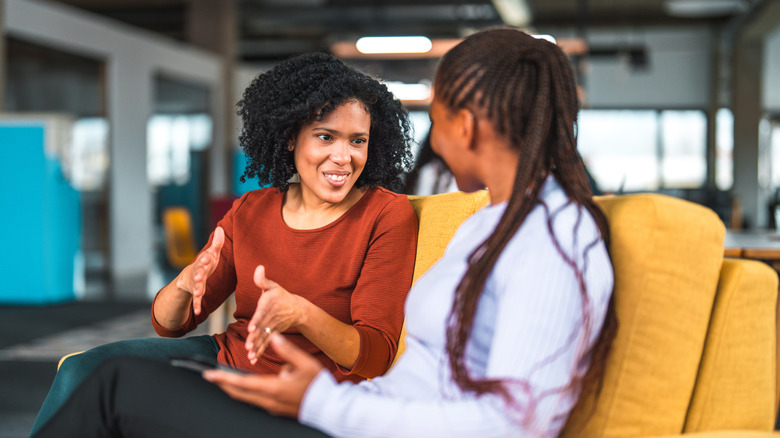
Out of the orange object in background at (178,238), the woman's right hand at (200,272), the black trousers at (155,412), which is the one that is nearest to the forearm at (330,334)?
the woman's right hand at (200,272)

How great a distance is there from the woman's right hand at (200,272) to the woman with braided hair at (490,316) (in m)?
0.37

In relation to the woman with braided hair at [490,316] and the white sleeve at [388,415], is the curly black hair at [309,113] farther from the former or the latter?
the white sleeve at [388,415]

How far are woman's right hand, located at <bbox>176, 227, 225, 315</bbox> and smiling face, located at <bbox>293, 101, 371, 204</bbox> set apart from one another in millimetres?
261

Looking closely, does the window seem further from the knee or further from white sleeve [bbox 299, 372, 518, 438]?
white sleeve [bbox 299, 372, 518, 438]

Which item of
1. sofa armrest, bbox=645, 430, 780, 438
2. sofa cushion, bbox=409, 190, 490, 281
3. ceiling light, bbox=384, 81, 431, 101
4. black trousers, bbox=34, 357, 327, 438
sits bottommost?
sofa armrest, bbox=645, 430, 780, 438

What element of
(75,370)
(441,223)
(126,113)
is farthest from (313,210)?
(126,113)

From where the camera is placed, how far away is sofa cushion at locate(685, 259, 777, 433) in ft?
4.23

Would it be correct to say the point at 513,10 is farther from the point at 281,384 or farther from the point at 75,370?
the point at 281,384

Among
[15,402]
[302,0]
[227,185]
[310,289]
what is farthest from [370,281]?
[227,185]

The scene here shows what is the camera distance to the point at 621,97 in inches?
611

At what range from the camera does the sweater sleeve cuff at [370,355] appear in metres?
1.65

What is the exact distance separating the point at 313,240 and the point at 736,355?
0.95 m

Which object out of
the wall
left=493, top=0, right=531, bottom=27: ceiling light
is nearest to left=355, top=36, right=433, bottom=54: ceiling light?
left=493, top=0, right=531, bottom=27: ceiling light

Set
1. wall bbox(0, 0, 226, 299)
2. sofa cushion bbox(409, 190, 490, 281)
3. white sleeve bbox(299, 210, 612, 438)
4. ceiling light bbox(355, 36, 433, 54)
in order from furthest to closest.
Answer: wall bbox(0, 0, 226, 299), ceiling light bbox(355, 36, 433, 54), sofa cushion bbox(409, 190, 490, 281), white sleeve bbox(299, 210, 612, 438)
